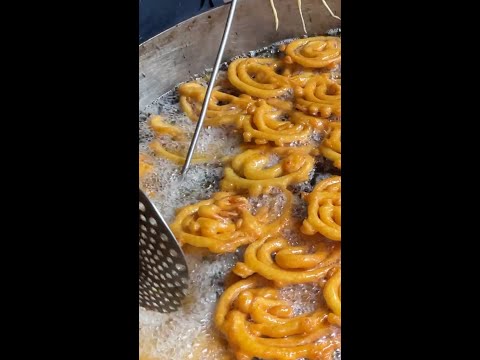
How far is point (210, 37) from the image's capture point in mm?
3461

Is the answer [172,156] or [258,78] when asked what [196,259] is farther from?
[258,78]

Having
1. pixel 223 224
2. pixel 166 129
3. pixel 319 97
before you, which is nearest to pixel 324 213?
pixel 223 224

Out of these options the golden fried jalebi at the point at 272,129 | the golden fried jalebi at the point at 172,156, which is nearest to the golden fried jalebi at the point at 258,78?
the golden fried jalebi at the point at 272,129

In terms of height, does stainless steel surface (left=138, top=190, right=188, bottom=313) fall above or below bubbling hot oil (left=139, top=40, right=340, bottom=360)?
above

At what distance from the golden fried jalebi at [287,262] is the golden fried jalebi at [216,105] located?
99 centimetres

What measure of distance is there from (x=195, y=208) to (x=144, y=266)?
0.69 m

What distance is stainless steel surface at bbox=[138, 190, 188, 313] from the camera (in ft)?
5.10

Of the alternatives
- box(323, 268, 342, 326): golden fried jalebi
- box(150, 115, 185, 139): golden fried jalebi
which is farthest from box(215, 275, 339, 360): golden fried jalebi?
box(150, 115, 185, 139): golden fried jalebi

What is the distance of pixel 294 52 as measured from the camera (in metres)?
3.49

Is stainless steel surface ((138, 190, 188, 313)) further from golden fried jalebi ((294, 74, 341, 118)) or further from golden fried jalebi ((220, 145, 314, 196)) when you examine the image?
golden fried jalebi ((294, 74, 341, 118))

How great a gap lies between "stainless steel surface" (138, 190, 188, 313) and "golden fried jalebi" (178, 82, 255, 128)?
133 cm
